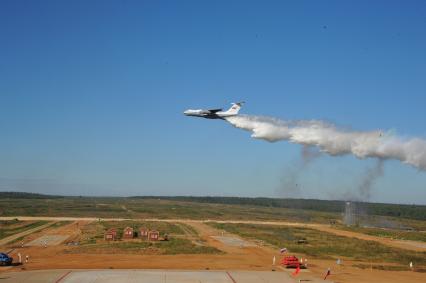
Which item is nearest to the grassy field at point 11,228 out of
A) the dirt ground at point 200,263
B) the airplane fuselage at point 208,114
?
the dirt ground at point 200,263

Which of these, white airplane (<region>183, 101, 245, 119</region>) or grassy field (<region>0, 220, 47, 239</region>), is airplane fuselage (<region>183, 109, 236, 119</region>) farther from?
grassy field (<region>0, 220, 47, 239</region>)

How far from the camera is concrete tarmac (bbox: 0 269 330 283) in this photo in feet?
144

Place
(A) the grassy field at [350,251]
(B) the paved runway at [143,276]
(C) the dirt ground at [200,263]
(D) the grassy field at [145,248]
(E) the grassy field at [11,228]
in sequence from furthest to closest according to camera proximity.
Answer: (E) the grassy field at [11,228], (A) the grassy field at [350,251], (D) the grassy field at [145,248], (C) the dirt ground at [200,263], (B) the paved runway at [143,276]

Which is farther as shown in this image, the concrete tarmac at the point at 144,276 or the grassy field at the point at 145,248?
the grassy field at the point at 145,248

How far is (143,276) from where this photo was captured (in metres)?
46.2

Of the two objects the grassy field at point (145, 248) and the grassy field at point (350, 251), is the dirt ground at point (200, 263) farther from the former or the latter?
the grassy field at point (350, 251)

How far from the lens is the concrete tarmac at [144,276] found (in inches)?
1724

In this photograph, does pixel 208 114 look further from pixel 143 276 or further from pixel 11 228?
pixel 11 228

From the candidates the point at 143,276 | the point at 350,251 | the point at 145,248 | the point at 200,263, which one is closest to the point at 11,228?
the point at 145,248

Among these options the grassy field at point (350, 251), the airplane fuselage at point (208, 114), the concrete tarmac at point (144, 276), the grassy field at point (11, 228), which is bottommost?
the grassy field at point (11, 228)

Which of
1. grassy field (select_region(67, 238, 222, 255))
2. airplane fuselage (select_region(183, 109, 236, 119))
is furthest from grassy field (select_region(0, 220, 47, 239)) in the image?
airplane fuselage (select_region(183, 109, 236, 119))

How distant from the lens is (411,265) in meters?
57.6

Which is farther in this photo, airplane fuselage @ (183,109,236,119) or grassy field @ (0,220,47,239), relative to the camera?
grassy field @ (0,220,47,239)

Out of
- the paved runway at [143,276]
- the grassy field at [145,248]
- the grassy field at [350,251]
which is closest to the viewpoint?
the paved runway at [143,276]
